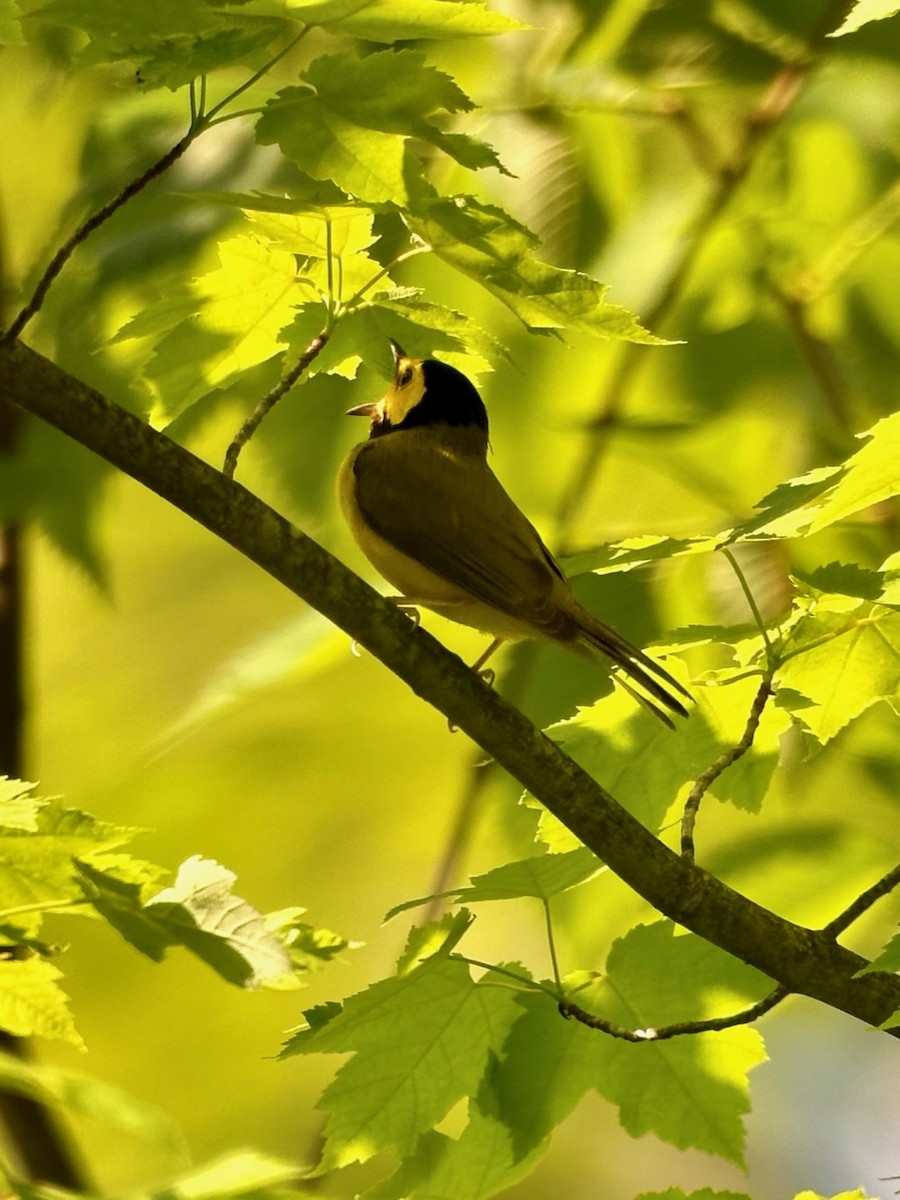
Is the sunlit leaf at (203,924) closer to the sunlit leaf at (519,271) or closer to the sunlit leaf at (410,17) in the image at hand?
the sunlit leaf at (519,271)

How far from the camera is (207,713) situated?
1.90 metres

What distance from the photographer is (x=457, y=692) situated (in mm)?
1229

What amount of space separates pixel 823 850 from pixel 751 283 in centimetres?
96

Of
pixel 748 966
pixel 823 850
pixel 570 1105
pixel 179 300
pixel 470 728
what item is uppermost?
pixel 179 300

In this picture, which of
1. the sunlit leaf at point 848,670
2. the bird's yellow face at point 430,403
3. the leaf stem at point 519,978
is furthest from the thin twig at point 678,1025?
the bird's yellow face at point 430,403

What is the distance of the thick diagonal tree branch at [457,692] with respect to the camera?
3.65ft

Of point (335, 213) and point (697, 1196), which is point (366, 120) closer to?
point (335, 213)

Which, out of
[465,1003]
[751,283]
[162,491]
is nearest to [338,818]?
[751,283]

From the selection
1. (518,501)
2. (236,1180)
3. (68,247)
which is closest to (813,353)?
(518,501)

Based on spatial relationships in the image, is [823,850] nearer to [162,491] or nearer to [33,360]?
[162,491]

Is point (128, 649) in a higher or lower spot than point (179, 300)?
higher

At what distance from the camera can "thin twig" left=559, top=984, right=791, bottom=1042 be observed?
116cm

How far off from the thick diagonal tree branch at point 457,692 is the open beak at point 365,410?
879mm

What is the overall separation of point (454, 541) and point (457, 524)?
0.04 meters
